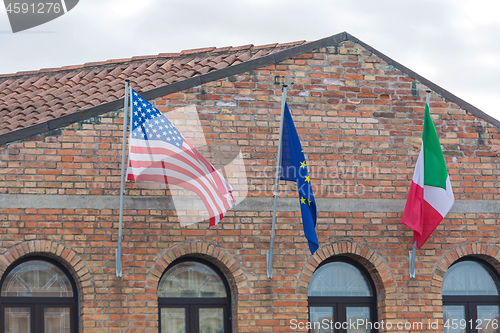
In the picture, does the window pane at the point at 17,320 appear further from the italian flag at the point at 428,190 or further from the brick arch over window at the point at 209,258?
the italian flag at the point at 428,190

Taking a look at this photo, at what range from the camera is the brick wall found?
8.37m

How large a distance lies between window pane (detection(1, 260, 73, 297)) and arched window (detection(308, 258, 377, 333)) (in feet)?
10.5

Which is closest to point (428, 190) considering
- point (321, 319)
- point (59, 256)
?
point (321, 319)

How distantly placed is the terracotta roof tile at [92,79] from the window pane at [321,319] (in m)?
3.82

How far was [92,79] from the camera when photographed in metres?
11.5

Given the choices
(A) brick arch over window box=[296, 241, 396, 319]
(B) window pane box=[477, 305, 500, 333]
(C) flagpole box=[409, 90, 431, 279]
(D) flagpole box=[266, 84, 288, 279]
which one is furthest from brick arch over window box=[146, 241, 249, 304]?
(B) window pane box=[477, 305, 500, 333]

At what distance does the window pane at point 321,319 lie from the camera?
904 cm

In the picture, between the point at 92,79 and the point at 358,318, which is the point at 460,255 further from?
the point at 92,79

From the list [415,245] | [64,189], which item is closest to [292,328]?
[415,245]

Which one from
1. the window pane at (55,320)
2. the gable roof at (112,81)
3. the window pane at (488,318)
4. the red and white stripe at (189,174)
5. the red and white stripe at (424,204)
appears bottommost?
the window pane at (488,318)

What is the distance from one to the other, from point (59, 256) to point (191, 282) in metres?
1.71

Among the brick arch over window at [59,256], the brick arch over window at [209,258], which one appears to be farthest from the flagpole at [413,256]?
the brick arch over window at [59,256]

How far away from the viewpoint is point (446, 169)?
883 cm

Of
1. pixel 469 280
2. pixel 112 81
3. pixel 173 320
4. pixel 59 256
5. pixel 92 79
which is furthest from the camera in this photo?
pixel 92 79
